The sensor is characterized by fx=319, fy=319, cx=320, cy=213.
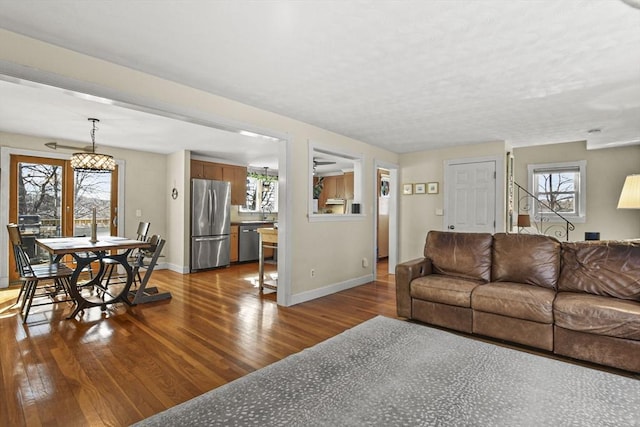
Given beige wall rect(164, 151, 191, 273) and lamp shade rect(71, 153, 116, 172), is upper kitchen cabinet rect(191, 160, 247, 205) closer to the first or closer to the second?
beige wall rect(164, 151, 191, 273)

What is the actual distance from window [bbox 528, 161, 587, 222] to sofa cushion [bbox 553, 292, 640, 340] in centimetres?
456

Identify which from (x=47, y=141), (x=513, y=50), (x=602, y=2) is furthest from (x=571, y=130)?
(x=47, y=141)

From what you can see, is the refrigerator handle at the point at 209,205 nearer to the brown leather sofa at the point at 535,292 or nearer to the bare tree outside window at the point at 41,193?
the bare tree outside window at the point at 41,193

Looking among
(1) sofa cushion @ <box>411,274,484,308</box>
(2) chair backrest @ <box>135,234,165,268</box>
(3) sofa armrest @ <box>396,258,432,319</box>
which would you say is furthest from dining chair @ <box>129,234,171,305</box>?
(1) sofa cushion @ <box>411,274,484,308</box>

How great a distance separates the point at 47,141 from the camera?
5.31 meters

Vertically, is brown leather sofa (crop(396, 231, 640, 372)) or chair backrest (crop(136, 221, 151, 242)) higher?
chair backrest (crop(136, 221, 151, 242))

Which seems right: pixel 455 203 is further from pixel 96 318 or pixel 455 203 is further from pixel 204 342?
pixel 96 318

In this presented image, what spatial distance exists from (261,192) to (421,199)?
4.41 metres

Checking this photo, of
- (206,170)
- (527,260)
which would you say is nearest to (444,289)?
(527,260)

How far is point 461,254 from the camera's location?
3678mm

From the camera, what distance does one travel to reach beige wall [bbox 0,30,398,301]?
2.28 m

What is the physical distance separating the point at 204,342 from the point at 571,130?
5433mm

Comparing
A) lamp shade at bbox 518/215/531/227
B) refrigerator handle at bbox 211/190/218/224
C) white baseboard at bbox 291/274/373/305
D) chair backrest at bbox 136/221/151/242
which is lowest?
white baseboard at bbox 291/274/373/305

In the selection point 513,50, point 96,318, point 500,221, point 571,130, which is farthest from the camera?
point 500,221
